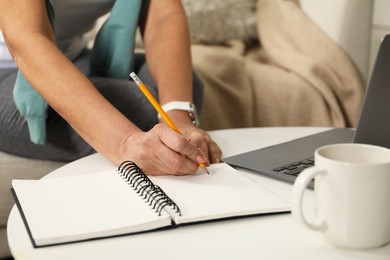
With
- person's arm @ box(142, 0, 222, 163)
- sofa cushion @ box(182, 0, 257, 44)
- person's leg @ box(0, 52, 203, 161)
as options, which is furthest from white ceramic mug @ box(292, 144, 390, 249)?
sofa cushion @ box(182, 0, 257, 44)

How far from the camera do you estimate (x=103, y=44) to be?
5.17ft

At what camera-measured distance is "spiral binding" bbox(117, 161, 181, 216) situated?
838 millimetres

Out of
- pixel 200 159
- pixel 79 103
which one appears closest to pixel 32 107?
pixel 79 103

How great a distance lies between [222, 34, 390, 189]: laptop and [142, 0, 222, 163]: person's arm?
0.10 m

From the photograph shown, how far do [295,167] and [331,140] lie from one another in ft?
0.60

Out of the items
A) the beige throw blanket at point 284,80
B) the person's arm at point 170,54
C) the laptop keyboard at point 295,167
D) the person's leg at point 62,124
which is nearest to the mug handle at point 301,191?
the laptop keyboard at point 295,167

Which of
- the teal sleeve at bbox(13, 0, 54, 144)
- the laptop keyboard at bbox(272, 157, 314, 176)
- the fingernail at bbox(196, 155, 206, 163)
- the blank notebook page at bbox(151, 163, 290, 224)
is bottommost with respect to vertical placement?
the teal sleeve at bbox(13, 0, 54, 144)

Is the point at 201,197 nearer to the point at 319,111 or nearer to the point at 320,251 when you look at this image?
the point at 320,251

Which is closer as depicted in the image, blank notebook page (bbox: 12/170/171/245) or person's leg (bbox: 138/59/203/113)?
blank notebook page (bbox: 12/170/171/245)

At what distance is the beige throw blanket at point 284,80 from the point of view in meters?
2.02

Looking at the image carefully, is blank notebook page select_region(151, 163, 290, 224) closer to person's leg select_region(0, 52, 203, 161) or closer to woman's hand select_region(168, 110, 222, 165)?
woman's hand select_region(168, 110, 222, 165)

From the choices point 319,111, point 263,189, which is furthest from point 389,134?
point 319,111

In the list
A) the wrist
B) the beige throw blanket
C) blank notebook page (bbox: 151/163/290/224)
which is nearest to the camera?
blank notebook page (bbox: 151/163/290/224)

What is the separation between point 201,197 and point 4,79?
758 millimetres
